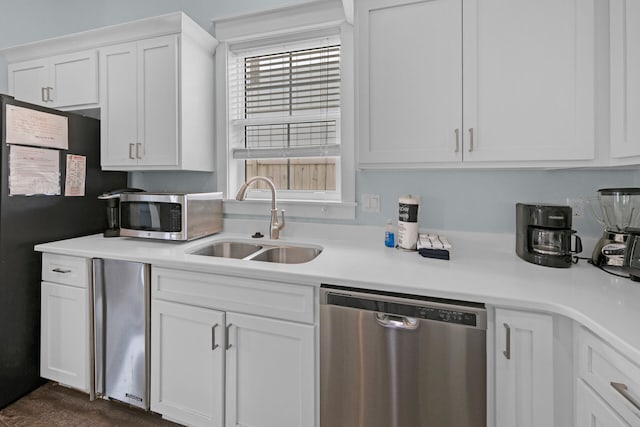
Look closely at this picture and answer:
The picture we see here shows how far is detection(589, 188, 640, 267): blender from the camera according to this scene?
46.9 inches

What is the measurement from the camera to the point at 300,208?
2.01 meters

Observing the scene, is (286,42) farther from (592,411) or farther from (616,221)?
(592,411)

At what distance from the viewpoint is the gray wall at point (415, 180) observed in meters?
1.53

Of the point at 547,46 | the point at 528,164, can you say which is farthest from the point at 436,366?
the point at 547,46

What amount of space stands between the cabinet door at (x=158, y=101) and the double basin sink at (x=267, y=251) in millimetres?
609

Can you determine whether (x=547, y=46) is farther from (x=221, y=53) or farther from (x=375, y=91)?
(x=221, y=53)

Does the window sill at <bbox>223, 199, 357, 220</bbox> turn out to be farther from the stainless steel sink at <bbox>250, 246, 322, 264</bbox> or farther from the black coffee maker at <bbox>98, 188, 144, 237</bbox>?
the black coffee maker at <bbox>98, 188, 144, 237</bbox>

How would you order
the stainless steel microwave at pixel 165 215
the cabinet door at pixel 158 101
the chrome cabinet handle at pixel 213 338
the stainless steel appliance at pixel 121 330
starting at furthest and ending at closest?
the cabinet door at pixel 158 101
the stainless steel microwave at pixel 165 215
the stainless steel appliance at pixel 121 330
the chrome cabinet handle at pixel 213 338

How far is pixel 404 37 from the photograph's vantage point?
4.67ft

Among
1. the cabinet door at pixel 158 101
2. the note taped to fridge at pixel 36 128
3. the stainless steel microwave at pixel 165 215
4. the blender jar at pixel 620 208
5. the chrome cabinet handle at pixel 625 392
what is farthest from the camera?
the cabinet door at pixel 158 101

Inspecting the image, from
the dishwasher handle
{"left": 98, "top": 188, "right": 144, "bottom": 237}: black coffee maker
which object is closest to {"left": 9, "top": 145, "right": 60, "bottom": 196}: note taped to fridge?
{"left": 98, "top": 188, "right": 144, "bottom": 237}: black coffee maker

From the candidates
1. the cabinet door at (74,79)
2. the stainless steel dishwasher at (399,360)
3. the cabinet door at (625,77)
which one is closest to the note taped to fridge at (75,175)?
the cabinet door at (74,79)

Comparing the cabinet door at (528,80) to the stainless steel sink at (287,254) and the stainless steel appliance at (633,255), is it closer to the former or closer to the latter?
the stainless steel appliance at (633,255)

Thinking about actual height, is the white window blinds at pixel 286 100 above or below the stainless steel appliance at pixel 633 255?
above
